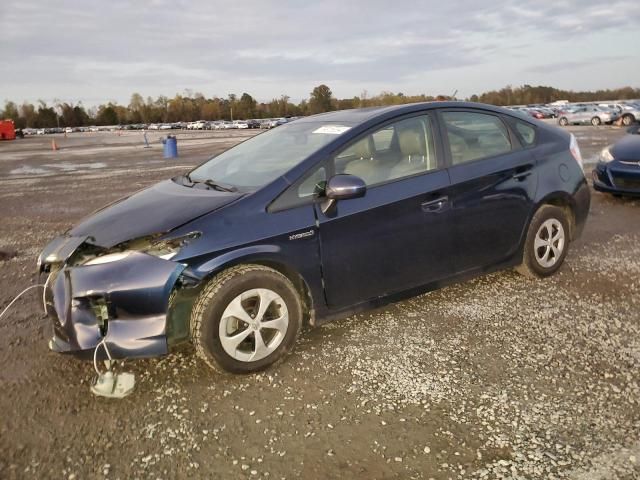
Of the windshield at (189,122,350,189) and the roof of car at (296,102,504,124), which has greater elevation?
the roof of car at (296,102,504,124)

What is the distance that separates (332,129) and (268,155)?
0.52 m

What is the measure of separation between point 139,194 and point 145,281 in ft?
4.12

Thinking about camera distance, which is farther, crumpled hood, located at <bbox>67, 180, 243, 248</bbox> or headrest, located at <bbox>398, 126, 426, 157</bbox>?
headrest, located at <bbox>398, 126, 426, 157</bbox>

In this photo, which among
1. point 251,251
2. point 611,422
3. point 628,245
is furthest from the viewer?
point 628,245

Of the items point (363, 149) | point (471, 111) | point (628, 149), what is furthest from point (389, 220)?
point (628, 149)

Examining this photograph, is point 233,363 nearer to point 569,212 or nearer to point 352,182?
point 352,182

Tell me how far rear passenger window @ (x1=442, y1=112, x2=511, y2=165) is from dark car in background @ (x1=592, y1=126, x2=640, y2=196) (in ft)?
13.7

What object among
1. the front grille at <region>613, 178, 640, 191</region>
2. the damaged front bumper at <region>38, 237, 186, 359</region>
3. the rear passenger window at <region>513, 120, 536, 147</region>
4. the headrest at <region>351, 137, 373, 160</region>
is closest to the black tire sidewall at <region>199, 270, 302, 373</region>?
the damaged front bumper at <region>38, 237, 186, 359</region>

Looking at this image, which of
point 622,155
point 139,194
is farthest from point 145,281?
point 622,155

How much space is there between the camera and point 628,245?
220 inches

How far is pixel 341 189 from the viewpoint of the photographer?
3111 millimetres

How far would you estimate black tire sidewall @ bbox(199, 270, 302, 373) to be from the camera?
9.37 feet

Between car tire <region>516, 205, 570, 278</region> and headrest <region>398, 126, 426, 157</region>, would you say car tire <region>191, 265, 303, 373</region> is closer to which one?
headrest <region>398, 126, 426, 157</region>

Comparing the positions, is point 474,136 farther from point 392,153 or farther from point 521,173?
point 392,153
